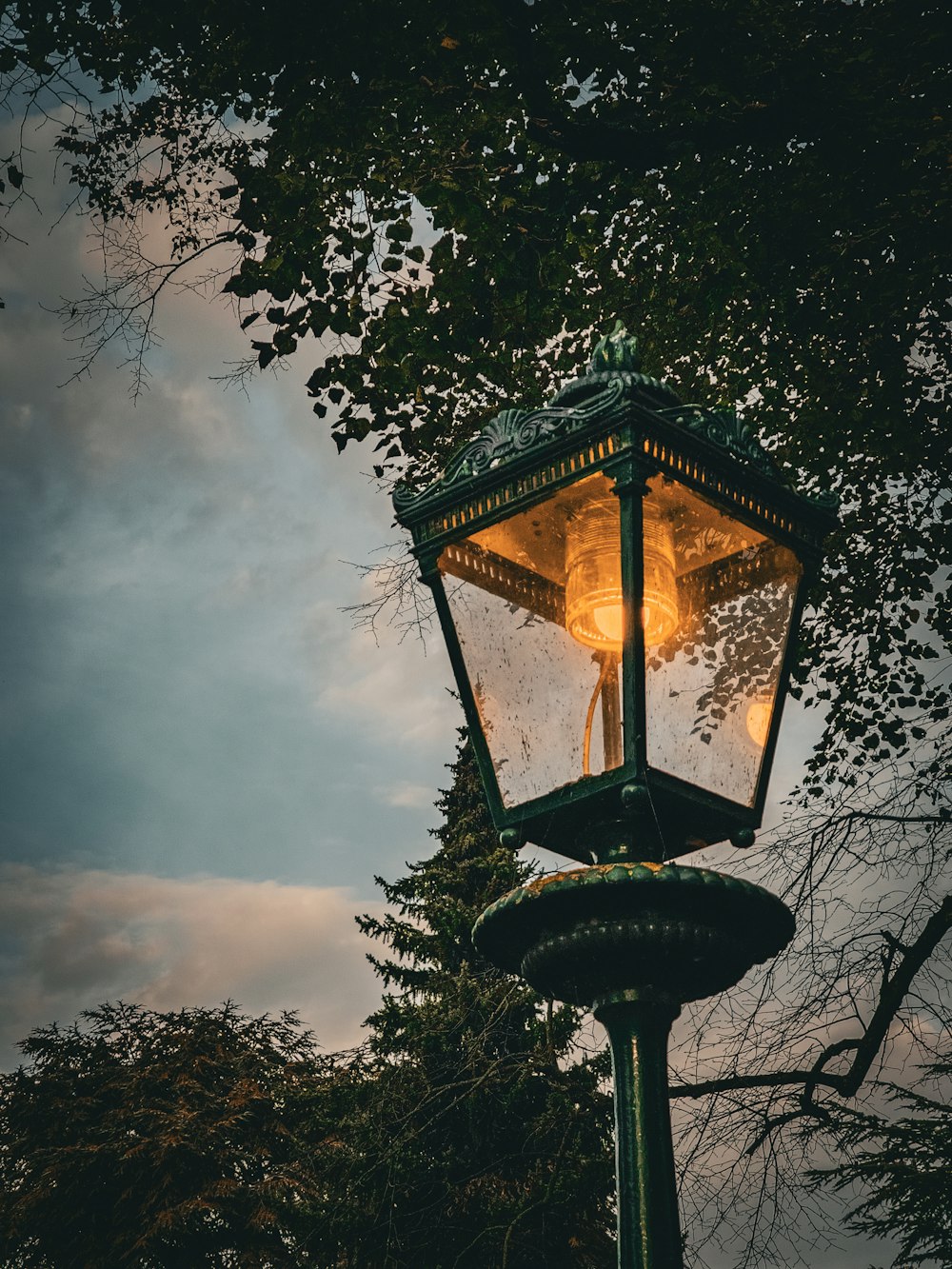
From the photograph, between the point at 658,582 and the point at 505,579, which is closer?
the point at 658,582

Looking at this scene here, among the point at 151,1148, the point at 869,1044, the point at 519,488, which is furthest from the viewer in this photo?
the point at 151,1148

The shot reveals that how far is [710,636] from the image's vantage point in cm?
348

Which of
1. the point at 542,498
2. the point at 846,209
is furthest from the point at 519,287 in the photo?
the point at 542,498

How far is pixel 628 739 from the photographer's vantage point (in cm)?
309

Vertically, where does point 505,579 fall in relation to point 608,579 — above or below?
above

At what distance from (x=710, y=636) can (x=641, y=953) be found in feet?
2.96

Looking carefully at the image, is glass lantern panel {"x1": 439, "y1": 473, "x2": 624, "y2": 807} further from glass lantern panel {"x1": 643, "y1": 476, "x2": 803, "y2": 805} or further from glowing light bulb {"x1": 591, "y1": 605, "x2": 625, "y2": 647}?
glass lantern panel {"x1": 643, "y1": 476, "x2": 803, "y2": 805}

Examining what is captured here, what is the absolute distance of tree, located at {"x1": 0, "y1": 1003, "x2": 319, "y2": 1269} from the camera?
31.2 meters

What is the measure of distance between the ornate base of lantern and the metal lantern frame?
0.19 meters

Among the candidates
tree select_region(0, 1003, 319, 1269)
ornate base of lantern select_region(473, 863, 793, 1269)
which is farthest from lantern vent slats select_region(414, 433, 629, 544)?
tree select_region(0, 1003, 319, 1269)

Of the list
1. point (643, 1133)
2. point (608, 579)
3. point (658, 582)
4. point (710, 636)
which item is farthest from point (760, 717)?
point (643, 1133)

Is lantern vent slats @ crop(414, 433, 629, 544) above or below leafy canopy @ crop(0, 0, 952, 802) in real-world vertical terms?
below

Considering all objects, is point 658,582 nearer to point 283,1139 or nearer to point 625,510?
point 625,510

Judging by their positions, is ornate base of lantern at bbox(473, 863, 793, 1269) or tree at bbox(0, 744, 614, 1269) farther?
tree at bbox(0, 744, 614, 1269)
